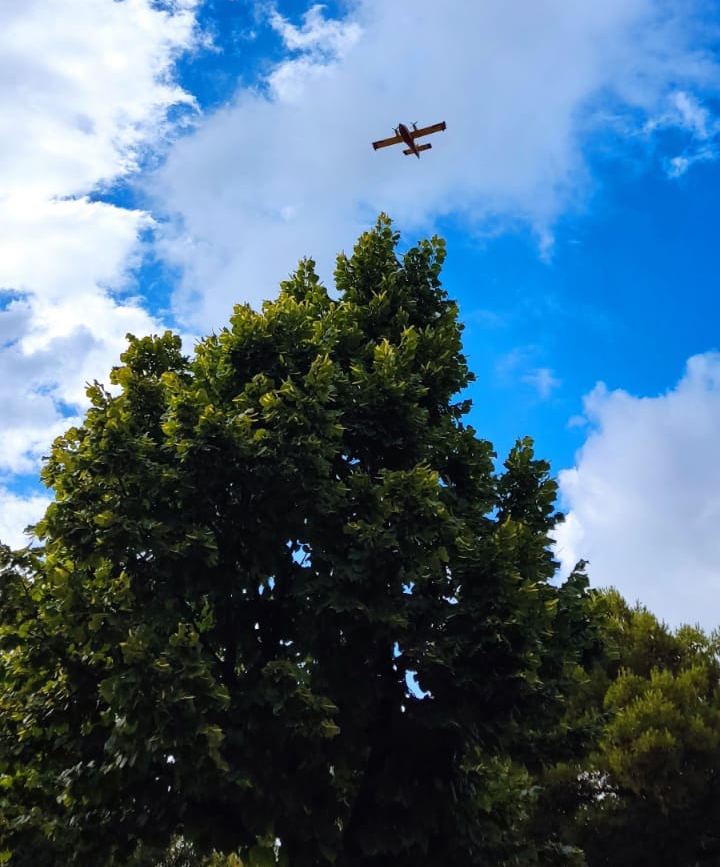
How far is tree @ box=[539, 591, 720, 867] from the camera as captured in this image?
2706 centimetres

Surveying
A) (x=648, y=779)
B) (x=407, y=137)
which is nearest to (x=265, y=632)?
(x=648, y=779)

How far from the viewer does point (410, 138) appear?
31.9 metres

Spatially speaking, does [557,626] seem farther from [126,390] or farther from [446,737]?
[126,390]

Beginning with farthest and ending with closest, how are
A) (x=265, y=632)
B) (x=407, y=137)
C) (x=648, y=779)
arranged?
(x=407, y=137), (x=648, y=779), (x=265, y=632)

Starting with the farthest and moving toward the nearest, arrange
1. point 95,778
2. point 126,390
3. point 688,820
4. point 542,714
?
1. point 688,820
2. point 126,390
3. point 542,714
4. point 95,778

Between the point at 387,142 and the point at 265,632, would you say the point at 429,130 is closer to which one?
the point at 387,142

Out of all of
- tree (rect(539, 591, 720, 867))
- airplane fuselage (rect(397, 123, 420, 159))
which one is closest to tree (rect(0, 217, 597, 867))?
tree (rect(539, 591, 720, 867))

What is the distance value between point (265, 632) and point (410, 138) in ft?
74.2

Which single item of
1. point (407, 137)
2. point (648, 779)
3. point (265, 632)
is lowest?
point (648, 779)

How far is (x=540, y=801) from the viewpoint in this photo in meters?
29.2

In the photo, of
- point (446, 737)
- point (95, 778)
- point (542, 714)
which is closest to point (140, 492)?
point (95, 778)

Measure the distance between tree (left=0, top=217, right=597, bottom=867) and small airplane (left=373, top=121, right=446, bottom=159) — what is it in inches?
708

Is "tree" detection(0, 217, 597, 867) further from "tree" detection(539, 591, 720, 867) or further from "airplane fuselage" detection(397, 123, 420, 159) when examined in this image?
"airplane fuselage" detection(397, 123, 420, 159)

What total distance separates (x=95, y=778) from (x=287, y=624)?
4.35 metres
